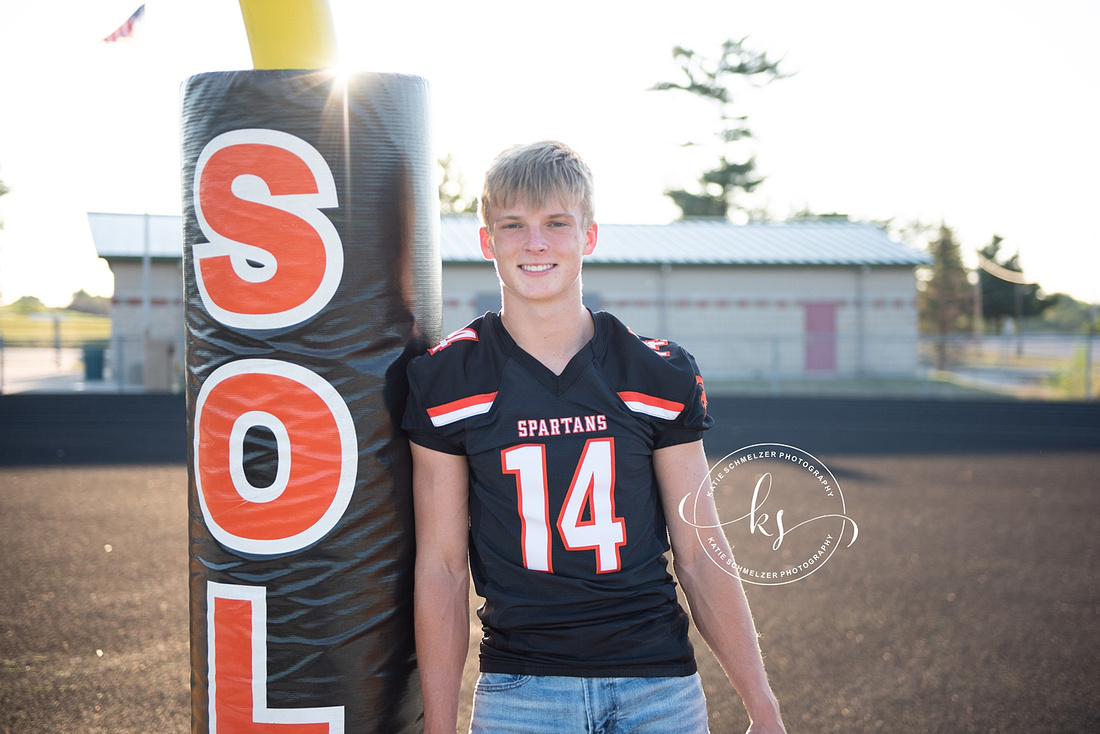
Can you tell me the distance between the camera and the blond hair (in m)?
1.79

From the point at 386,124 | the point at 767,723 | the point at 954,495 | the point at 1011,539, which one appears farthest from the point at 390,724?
the point at 954,495

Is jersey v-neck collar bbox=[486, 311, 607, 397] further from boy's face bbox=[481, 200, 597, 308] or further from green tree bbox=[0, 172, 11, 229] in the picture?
green tree bbox=[0, 172, 11, 229]

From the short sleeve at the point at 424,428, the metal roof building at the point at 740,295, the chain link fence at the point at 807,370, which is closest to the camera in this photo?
the short sleeve at the point at 424,428

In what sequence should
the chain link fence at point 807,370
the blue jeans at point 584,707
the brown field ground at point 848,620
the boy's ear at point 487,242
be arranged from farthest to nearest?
1. the chain link fence at point 807,370
2. the brown field ground at point 848,620
3. the boy's ear at point 487,242
4. the blue jeans at point 584,707

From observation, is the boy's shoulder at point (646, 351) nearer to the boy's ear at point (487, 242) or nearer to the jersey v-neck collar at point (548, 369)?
the jersey v-neck collar at point (548, 369)

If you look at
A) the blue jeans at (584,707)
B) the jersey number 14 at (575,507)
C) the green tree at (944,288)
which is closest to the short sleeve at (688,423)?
the jersey number 14 at (575,507)

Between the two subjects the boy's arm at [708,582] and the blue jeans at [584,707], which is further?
the boy's arm at [708,582]

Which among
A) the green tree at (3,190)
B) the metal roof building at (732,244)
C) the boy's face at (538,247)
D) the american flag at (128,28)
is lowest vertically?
the boy's face at (538,247)

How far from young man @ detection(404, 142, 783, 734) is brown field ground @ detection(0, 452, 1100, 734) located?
1933mm

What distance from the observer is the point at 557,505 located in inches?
68.3

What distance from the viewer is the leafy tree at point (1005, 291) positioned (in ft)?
153

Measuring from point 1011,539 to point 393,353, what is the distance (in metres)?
6.07

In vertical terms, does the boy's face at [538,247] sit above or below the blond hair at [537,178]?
below

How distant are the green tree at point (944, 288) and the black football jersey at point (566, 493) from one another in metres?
44.1
